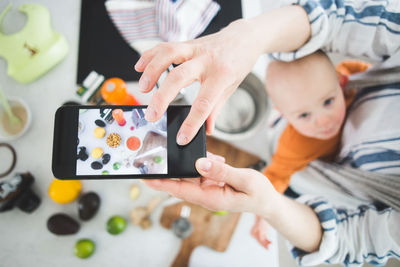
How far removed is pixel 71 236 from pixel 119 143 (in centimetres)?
35

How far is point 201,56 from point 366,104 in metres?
0.43

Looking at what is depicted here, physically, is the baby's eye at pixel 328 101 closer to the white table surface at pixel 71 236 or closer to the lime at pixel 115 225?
the white table surface at pixel 71 236

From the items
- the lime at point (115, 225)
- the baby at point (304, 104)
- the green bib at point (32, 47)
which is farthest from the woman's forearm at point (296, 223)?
the green bib at point (32, 47)

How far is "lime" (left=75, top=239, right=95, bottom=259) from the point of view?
579mm

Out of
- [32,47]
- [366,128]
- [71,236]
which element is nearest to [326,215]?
[366,128]

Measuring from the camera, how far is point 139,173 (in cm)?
41

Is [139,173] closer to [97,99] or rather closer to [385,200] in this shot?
[97,99]

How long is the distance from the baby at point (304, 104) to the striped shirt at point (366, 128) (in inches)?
2.2

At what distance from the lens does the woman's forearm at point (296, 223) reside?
46 cm

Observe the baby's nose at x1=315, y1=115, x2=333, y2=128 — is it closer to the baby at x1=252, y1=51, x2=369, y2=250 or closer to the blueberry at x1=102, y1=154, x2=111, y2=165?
the baby at x1=252, y1=51, x2=369, y2=250

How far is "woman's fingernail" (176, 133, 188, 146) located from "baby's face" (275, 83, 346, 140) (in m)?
0.31

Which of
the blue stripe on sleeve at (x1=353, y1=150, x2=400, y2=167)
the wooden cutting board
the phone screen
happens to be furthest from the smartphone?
the blue stripe on sleeve at (x1=353, y1=150, x2=400, y2=167)

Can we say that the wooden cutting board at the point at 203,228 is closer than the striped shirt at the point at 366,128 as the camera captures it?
No

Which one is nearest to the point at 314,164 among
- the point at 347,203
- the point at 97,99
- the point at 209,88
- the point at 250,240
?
the point at 347,203
